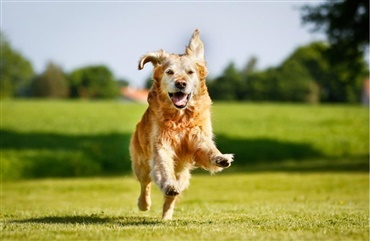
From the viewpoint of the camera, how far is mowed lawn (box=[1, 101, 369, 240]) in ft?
22.9

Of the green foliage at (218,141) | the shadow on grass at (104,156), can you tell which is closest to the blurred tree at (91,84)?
the green foliage at (218,141)

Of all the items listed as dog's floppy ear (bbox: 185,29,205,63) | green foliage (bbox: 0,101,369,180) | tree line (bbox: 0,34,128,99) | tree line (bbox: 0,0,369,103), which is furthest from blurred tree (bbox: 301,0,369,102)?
tree line (bbox: 0,34,128,99)

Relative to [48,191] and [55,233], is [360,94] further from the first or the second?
[55,233]

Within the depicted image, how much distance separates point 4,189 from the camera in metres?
19.8

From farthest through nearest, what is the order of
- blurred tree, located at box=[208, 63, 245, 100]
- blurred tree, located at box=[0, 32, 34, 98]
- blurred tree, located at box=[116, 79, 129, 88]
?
blurred tree, located at box=[116, 79, 129, 88], blurred tree, located at box=[208, 63, 245, 100], blurred tree, located at box=[0, 32, 34, 98]

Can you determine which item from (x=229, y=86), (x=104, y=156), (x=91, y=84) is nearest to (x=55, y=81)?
(x=91, y=84)

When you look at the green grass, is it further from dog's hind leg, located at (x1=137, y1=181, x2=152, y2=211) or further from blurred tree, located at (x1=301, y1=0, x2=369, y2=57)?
blurred tree, located at (x1=301, y1=0, x2=369, y2=57)

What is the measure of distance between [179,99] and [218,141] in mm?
26067

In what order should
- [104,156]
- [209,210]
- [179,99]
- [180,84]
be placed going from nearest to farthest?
[180,84] < [179,99] < [209,210] < [104,156]

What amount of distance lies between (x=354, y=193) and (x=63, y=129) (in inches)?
984

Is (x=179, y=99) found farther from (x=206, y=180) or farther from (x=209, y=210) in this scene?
(x=206, y=180)

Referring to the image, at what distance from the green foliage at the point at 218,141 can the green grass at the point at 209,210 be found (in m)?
6.27

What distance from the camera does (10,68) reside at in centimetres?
5788

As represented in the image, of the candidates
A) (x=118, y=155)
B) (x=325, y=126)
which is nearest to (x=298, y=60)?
(x=325, y=126)
